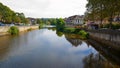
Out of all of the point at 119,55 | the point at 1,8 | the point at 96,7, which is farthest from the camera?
the point at 1,8

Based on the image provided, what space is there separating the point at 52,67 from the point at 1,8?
7038cm

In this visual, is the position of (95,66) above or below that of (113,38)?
below

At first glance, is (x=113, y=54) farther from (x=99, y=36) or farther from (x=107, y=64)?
(x=99, y=36)

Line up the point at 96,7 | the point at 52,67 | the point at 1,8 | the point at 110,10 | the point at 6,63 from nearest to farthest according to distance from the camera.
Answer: the point at 52,67, the point at 6,63, the point at 110,10, the point at 96,7, the point at 1,8

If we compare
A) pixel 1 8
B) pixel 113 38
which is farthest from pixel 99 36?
pixel 1 8

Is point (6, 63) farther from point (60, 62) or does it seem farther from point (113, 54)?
point (113, 54)

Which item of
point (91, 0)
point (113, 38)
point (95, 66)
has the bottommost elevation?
point (95, 66)

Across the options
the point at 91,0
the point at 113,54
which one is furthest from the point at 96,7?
the point at 113,54

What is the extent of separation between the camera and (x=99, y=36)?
137 ft

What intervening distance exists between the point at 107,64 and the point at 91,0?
30695mm

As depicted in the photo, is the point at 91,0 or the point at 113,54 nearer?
the point at 113,54

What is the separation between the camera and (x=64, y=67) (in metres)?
20.8

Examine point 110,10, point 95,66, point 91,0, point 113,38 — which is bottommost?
point 95,66

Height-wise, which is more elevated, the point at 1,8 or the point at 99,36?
the point at 1,8
